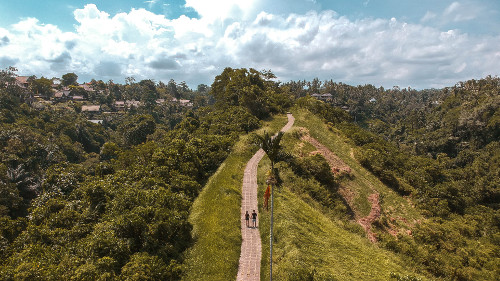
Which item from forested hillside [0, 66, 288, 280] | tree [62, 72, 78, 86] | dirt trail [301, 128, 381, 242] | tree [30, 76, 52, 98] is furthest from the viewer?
tree [62, 72, 78, 86]

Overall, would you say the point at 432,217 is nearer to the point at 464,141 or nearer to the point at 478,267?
the point at 478,267

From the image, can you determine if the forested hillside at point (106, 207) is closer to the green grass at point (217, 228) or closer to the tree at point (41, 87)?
the green grass at point (217, 228)

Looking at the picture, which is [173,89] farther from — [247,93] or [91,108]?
[247,93]

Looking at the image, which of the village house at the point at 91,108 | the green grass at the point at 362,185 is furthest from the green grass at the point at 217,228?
the village house at the point at 91,108

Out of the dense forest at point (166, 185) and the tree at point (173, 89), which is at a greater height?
the tree at point (173, 89)

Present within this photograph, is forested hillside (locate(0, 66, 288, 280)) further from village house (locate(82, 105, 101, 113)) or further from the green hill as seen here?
village house (locate(82, 105, 101, 113))

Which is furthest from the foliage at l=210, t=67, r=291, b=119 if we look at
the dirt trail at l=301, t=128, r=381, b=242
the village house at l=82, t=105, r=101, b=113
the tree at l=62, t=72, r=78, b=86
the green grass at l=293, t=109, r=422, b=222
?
the tree at l=62, t=72, r=78, b=86
